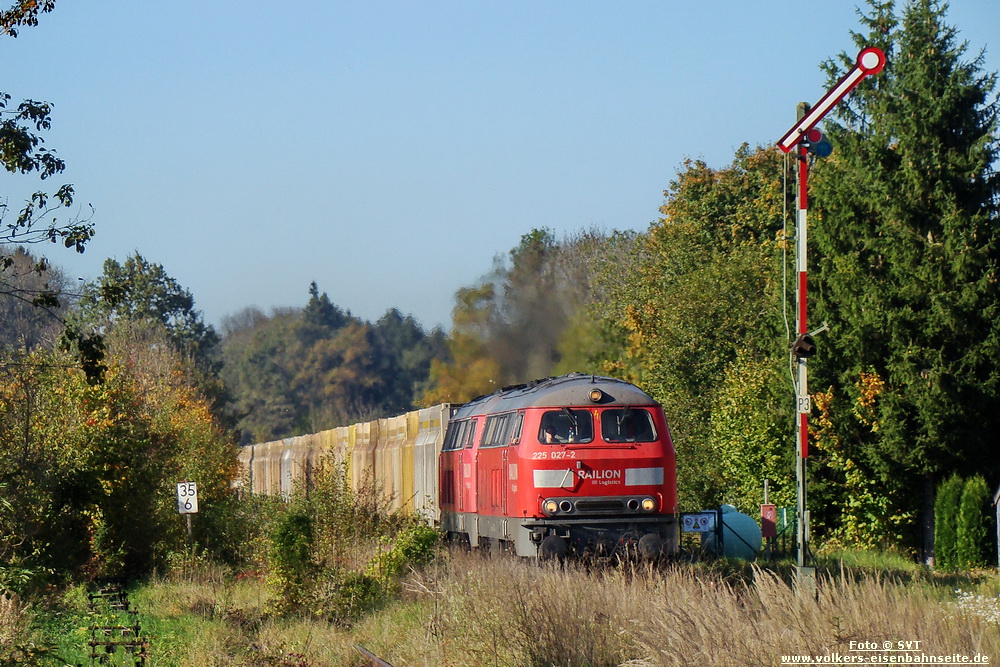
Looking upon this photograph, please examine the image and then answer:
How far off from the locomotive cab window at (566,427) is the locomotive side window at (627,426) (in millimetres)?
222

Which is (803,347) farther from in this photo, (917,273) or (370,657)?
(917,273)

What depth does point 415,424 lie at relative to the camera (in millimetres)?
28453

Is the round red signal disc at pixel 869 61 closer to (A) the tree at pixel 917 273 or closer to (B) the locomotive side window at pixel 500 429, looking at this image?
(B) the locomotive side window at pixel 500 429

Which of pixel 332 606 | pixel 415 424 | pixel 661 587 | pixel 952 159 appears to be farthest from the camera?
pixel 415 424

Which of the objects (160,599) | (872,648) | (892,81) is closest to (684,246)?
(892,81)

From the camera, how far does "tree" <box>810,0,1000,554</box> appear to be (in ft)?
81.6

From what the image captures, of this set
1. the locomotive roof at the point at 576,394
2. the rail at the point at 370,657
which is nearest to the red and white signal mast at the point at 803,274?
the locomotive roof at the point at 576,394

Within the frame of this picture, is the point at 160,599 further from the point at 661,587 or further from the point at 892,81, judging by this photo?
the point at 892,81

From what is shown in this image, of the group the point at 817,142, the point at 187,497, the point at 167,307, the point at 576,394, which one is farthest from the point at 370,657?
the point at 167,307

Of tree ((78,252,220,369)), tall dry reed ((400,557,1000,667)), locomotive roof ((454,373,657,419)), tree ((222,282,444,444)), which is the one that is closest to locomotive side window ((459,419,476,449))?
locomotive roof ((454,373,657,419))

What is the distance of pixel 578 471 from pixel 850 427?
37.8 ft

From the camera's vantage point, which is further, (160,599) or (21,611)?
(160,599)

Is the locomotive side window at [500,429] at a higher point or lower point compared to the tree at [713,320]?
lower

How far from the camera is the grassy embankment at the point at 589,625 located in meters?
8.11
